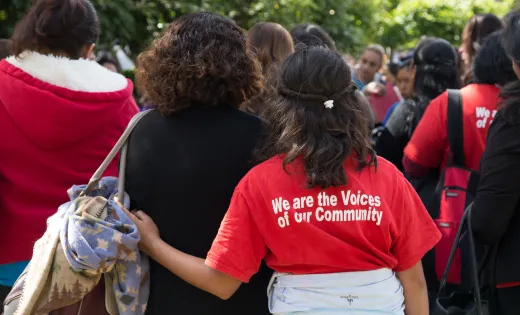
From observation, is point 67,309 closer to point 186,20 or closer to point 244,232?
point 244,232

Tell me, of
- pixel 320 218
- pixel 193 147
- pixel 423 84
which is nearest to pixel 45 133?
pixel 193 147

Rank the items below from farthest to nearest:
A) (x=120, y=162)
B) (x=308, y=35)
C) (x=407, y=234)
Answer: (x=308, y=35)
(x=120, y=162)
(x=407, y=234)

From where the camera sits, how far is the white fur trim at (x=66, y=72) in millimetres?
2789

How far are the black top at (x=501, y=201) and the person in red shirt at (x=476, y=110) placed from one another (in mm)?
567

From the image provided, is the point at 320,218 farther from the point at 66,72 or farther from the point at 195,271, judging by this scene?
the point at 66,72

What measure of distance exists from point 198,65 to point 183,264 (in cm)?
62

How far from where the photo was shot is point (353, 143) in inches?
85.3

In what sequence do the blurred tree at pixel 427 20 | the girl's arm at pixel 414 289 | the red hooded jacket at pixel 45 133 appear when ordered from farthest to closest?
the blurred tree at pixel 427 20, the red hooded jacket at pixel 45 133, the girl's arm at pixel 414 289

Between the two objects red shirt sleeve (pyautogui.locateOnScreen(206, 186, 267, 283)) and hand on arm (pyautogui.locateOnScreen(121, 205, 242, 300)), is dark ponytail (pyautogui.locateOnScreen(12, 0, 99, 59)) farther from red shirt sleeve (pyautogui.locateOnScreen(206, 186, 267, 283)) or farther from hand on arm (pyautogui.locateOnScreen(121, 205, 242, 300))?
red shirt sleeve (pyautogui.locateOnScreen(206, 186, 267, 283))

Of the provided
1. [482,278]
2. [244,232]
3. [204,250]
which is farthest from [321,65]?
[482,278]

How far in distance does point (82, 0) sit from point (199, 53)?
3.05 feet

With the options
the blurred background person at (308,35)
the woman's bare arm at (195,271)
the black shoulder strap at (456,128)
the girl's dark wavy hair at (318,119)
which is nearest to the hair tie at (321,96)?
the girl's dark wavy hair at (318,119)

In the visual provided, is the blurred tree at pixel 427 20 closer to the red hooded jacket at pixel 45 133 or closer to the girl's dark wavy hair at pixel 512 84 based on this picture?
the girl's dark wavy hair at pixel 512 84

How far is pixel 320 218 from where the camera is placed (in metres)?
2.10
